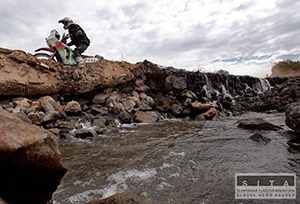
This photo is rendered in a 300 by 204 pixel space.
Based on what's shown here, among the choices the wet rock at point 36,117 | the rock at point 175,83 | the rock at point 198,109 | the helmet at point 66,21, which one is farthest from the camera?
the rock at point 175,83

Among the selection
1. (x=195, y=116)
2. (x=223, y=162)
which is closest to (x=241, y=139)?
(x=223, y=162)

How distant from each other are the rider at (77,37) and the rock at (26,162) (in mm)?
9847

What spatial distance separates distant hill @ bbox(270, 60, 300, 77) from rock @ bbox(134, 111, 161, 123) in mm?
25213

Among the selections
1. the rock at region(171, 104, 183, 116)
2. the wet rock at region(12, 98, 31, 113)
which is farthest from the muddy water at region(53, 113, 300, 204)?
the rock at region(171, 104, 183, 116)

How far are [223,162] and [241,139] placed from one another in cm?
207

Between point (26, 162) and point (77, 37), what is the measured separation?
10.4 meters

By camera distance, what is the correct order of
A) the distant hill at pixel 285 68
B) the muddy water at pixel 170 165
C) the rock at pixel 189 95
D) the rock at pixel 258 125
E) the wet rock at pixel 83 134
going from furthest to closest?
the distant hill at pixel 285 68, the rock at pixel 189 95, the rock at pixel 258 125, the wet rock at pixel 83 134, the muddy water at pixel 170 165

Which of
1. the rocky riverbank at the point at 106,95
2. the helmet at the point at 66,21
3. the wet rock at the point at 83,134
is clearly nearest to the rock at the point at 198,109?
the rocky riverbank at the point at 106,95

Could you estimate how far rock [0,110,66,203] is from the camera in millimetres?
1896

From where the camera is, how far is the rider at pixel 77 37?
37.5ft

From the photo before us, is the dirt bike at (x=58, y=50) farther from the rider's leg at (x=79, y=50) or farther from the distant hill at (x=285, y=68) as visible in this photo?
the distant hill at (x=285, y=68)

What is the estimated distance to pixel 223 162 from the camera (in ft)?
14.1

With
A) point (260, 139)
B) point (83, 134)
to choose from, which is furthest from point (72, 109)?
point (260, 139)

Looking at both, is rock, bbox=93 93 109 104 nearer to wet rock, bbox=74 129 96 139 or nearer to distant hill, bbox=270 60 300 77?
wet rock, bbox=74 129 96 139
